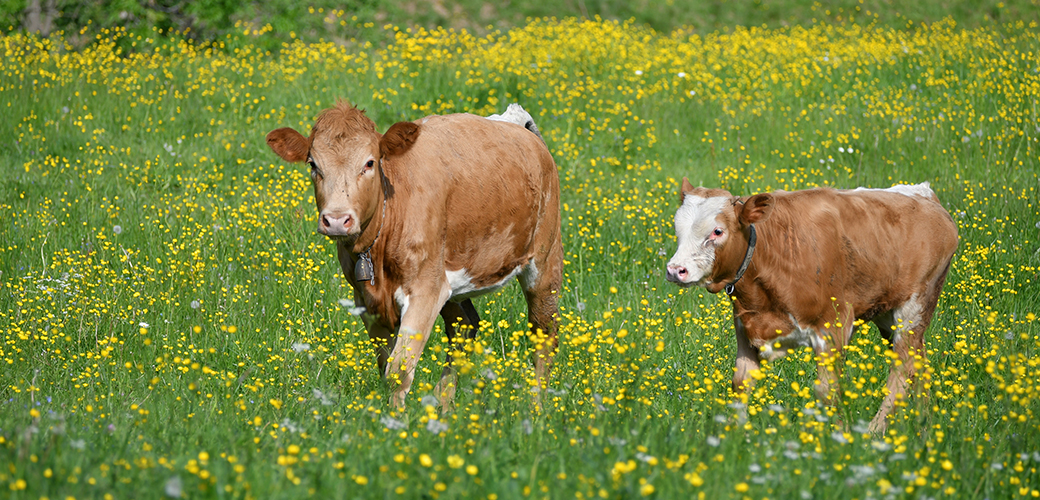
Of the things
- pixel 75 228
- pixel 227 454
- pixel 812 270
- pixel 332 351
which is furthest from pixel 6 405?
pixel 812 270

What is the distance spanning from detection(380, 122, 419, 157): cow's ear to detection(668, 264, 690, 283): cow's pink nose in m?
1.61

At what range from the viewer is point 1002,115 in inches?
404

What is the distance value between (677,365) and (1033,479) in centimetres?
241

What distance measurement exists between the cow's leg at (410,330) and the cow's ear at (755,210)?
180 cm

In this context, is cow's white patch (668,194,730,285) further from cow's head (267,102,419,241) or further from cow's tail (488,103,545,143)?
cow's tail (488,103,545,143)

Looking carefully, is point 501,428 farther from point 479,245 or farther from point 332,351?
point 332,351

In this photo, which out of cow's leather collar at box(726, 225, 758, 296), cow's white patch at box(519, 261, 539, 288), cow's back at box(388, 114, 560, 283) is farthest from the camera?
cow's white patch at box(519, 261, 539, 288)

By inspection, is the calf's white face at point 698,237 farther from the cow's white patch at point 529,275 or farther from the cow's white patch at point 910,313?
the cow's white patch at point 910,313

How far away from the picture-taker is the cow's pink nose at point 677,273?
4.81 meters

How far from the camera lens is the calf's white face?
191 inches

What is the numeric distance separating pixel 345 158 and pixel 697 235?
202 cm

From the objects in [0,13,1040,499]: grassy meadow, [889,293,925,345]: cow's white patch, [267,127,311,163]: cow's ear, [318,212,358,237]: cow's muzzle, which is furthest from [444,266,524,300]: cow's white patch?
[889,293,925,345]: cow's white patch

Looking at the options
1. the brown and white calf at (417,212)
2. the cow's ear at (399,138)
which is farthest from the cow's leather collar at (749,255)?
the cow's ear at (399,138)

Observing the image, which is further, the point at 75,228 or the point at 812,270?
the point at 75,228
